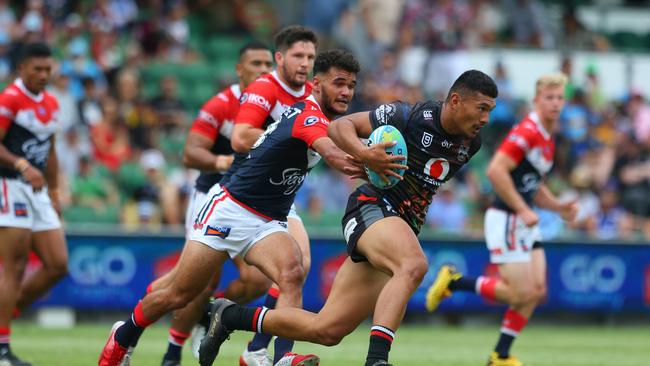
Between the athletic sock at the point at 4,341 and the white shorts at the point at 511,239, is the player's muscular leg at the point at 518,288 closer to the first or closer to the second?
the white shorts at the point at 511,239

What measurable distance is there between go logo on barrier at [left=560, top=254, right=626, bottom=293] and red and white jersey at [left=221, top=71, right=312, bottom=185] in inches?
361

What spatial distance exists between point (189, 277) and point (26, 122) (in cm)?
308

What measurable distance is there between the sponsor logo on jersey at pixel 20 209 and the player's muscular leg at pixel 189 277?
2534 millimetres

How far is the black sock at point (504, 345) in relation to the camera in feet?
37.4

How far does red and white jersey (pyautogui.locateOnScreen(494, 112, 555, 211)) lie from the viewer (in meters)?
12.1

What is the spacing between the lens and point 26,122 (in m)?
10.9

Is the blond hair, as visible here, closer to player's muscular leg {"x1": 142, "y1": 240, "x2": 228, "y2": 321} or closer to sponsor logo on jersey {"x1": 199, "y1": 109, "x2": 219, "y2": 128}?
sponsor logo on jersey {"x1": 199, "y1": 109, "x2": 219, "y2": 128}

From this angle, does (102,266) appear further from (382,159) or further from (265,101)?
(382,159)

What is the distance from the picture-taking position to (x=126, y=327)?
9047mm

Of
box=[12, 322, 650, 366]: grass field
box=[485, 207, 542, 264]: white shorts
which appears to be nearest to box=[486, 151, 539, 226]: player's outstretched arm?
box=[485, 207, 542, 264]: white shorts

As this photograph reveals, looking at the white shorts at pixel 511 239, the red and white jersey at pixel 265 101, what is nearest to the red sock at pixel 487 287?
the white shorts at pixel 511 239

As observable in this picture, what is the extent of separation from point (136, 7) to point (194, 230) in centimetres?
1387

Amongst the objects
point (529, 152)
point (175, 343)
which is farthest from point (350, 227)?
point (529, 152)

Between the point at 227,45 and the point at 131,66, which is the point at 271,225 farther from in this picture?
the point at 227,45
